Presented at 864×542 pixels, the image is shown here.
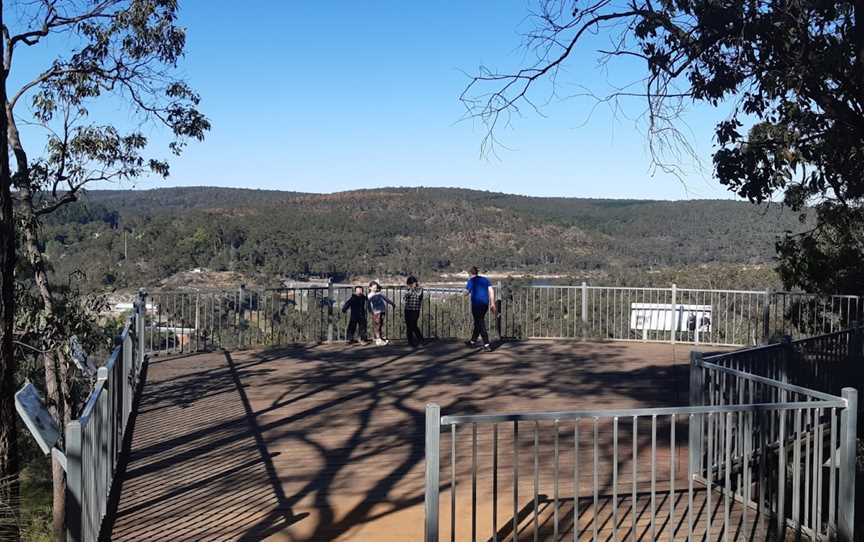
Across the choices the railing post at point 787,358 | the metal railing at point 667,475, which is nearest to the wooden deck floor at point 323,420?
the metal railing at point 667,475

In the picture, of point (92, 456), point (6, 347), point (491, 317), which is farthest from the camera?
point (491, 317)

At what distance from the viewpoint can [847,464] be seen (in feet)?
18.7

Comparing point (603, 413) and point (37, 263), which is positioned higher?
point (37, 263)

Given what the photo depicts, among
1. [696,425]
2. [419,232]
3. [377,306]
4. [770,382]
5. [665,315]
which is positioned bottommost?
[696,425]

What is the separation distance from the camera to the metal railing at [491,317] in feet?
52.7

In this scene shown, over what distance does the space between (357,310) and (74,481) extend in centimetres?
1286

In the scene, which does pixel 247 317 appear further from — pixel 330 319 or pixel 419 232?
pixel 419 232

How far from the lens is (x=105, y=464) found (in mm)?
5906

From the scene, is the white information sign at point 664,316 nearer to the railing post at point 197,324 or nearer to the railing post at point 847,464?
the railing post at point 197,324

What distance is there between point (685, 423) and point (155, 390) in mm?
7301

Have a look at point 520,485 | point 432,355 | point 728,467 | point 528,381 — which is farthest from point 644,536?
point 432,355

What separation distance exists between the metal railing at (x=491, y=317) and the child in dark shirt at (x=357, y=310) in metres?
0.55

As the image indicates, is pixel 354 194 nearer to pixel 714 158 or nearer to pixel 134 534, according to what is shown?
pixel 714 158

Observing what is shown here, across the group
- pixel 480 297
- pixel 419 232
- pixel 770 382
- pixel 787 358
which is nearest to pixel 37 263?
pixel 480 297
